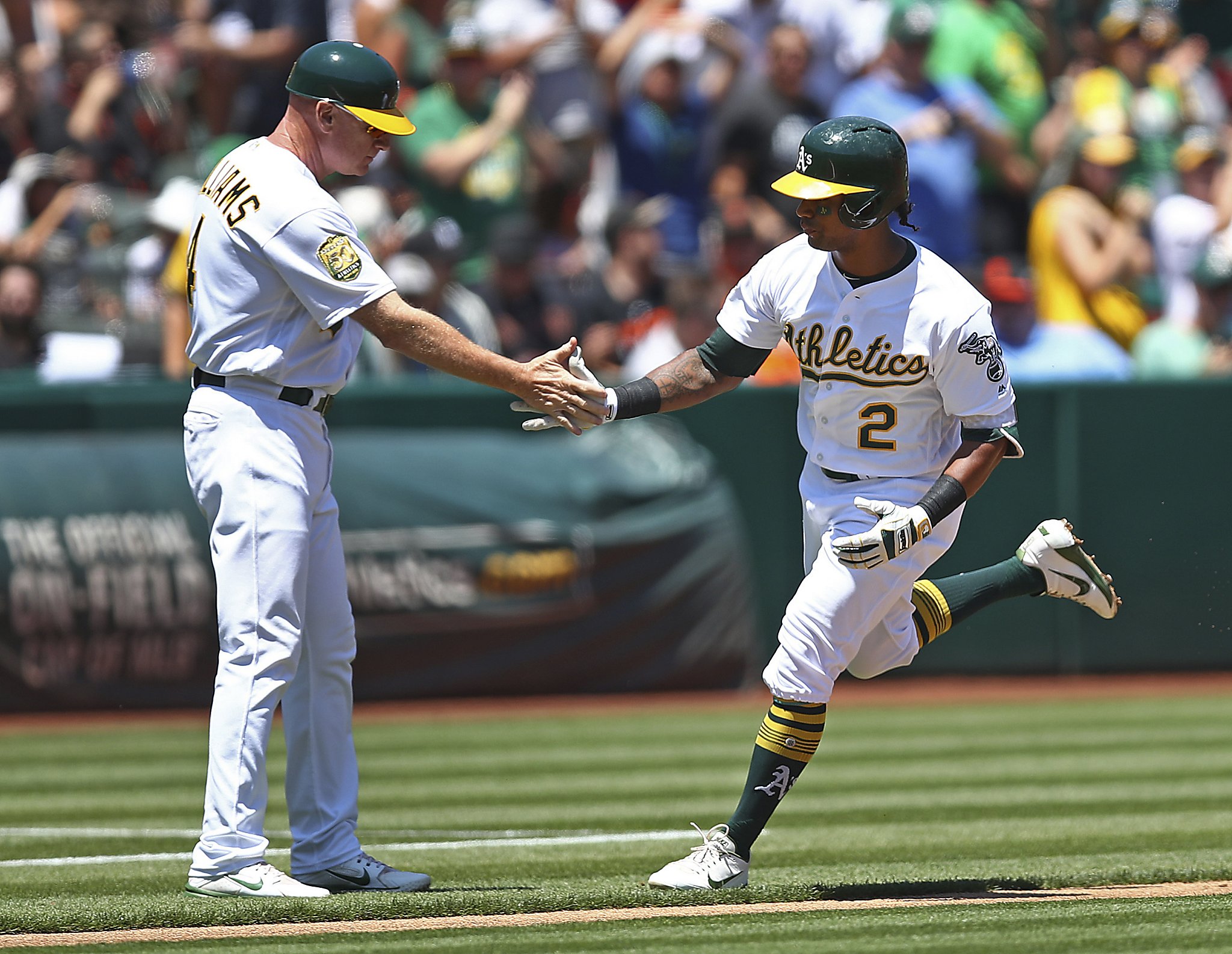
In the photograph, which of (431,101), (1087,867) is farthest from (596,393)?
(431,101)

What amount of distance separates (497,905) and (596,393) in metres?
1.53

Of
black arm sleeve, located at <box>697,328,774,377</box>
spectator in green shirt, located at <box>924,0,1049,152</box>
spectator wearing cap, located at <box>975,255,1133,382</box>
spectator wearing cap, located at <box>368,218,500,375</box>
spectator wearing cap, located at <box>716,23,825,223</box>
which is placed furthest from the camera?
spectator in green shirt, located at <box>924,0,1049,152</box>

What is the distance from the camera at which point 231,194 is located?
17.1 ft

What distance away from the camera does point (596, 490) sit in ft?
35.9

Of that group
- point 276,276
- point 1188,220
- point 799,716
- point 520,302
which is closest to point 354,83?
point 276,276

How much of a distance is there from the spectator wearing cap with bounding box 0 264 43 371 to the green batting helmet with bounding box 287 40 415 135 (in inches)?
249

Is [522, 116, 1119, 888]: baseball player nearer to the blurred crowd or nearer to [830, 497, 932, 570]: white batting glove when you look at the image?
[830, 497, 932, 570]: white batting glove

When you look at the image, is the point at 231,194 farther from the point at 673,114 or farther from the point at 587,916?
the point at 673,114

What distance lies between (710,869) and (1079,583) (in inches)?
63.8

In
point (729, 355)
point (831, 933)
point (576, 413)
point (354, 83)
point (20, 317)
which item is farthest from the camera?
point (20, 317)

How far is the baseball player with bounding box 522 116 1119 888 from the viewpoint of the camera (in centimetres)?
525

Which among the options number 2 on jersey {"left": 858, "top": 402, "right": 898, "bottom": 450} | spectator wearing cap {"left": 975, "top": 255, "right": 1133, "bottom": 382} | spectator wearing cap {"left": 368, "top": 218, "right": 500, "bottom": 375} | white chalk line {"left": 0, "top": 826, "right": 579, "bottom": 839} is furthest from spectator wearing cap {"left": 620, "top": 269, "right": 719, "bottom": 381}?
number 2 on jersey {"left": 858, "top": 402, "right": 898, "bottom": 450}

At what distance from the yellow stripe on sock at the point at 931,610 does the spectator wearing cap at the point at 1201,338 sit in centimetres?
649

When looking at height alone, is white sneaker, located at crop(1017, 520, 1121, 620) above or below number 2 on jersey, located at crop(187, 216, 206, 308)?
below
